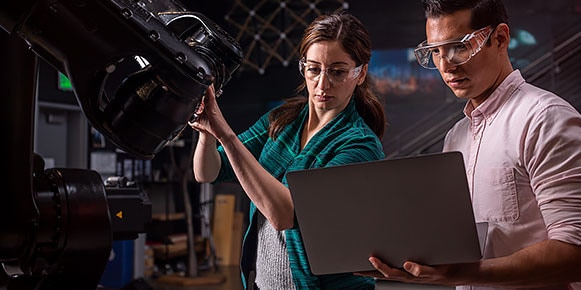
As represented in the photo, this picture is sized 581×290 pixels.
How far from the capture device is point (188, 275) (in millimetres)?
6297

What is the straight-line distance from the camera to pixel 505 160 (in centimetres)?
108

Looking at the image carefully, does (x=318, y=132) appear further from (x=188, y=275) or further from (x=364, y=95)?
(x=188, y=275)

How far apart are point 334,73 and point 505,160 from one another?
469 millimetres

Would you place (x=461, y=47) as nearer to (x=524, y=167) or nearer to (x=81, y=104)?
(x=524, y=167)

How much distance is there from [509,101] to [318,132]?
436 millimetres

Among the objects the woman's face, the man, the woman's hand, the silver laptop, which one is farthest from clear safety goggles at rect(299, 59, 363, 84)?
the silver laptop

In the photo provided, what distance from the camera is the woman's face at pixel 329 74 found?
55.6 inches

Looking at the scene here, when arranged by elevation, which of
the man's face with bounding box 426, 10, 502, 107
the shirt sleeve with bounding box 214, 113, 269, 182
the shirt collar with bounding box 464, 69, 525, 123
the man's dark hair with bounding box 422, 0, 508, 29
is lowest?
the shirt sleeve with bounding box 214, 113, 269, 182

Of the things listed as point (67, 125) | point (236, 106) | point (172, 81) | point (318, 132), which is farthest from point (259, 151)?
point (236, 106)

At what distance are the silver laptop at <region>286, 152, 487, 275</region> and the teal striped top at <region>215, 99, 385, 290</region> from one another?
0.93 ft

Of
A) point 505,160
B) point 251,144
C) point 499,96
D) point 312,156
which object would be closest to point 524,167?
point 505,160

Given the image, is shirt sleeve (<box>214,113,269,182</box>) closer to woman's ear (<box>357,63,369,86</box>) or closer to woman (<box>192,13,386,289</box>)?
woman (<box>192,13,386,289</box>)

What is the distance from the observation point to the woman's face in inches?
55.6

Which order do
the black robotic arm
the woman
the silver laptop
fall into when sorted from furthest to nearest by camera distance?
1. the woman
2. the silver laptop
3. the black robotic arm
